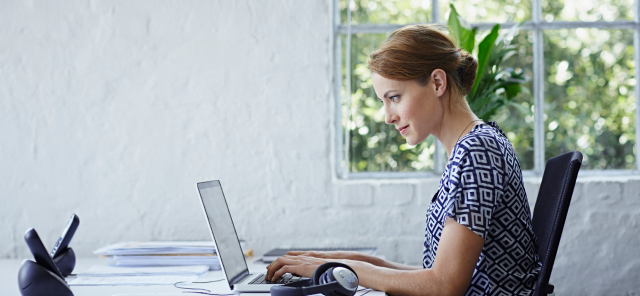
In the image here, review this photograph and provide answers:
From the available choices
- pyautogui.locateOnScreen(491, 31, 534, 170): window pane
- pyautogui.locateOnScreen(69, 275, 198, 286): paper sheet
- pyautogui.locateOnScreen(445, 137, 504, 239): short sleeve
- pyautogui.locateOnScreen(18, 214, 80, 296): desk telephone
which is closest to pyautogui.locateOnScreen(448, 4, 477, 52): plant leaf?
pyautogui.locateOnScreen(491, 31, 534, 170): window pane

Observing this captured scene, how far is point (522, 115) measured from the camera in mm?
2629

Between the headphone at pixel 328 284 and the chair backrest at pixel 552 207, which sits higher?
the chair backrest at pixel 552 207

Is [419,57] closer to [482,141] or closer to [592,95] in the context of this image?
[482,141]

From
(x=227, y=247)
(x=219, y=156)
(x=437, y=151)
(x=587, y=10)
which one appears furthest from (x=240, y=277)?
(x=587, y=10)

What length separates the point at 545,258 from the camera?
3.81 ft

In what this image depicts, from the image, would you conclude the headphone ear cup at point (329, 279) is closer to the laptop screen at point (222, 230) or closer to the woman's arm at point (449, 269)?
the woman's arm at point (449, 269)

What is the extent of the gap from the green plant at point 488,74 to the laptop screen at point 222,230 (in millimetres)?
1137

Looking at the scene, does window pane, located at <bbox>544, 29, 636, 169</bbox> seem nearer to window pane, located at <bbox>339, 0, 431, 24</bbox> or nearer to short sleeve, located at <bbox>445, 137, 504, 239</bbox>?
window pane, located at <bbox>339, 0, 431, 24</bbox>

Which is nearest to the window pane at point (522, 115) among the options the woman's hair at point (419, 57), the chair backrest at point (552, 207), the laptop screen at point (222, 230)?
the chair backrest at point (552, 207)

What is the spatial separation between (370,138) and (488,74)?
639mm

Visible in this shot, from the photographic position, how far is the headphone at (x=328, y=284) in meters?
1.11

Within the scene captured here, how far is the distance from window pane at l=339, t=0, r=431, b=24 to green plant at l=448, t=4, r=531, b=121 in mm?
317

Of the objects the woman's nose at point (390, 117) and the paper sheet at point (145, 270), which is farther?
the paper sheet at point (145, 270)

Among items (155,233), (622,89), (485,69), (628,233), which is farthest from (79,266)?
(622,89)
